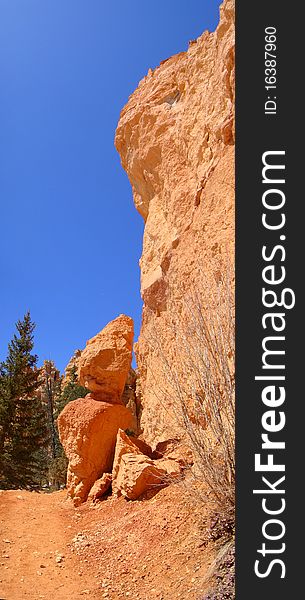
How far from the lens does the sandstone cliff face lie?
872 centimetres

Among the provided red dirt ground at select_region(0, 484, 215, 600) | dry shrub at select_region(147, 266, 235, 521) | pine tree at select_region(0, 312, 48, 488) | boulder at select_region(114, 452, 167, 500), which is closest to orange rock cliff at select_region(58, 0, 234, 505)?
boulder at select_region(114, 452, 167, 500)

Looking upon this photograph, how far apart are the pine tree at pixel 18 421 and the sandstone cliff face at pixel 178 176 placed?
260 inches

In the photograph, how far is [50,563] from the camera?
6.19 metres

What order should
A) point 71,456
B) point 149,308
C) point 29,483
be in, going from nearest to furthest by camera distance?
1. point 71,456
2. point 149,308
3. point 29,483

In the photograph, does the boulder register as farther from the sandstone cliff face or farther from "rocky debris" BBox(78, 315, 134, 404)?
"rocky debris" BBox(78, 315, 134, 404)

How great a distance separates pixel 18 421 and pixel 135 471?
1129 centimetres

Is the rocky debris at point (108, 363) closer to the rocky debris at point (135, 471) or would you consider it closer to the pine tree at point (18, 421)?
the rocky debris at point (135, 471)

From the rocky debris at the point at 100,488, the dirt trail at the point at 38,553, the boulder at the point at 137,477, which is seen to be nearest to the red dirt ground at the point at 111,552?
the dirt trail at the point at 38,553

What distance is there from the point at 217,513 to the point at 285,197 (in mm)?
3781

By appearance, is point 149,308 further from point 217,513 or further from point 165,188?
point 217,513

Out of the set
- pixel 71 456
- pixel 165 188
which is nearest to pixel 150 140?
pixel 165 188

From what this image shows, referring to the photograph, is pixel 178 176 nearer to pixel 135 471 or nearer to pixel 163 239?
pixel 163 239

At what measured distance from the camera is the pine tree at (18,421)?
1683 cm

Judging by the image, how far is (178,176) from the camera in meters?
11.8
